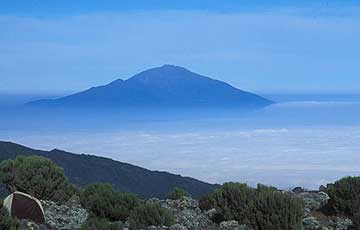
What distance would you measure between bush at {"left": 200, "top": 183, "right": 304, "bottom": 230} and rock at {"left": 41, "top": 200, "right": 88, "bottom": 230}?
273 cm

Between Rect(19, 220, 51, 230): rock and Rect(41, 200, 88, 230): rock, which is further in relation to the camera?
Rect(41, 200, 88, 230): rock

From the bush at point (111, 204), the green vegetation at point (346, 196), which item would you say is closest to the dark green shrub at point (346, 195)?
the green vegetation at point (346, 196)

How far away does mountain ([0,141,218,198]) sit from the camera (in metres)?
58.1

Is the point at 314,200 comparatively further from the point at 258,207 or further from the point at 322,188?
the point at 258,207

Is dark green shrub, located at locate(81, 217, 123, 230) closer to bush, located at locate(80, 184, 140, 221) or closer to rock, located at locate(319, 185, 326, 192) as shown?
bush, located at locate(80, 184, 140, 221)

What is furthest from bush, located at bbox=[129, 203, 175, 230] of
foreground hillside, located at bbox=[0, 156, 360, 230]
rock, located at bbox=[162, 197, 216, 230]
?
rock, located at bbox=[162, 197, 216, 230]

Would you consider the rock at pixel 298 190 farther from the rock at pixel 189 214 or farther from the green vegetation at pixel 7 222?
the green vegetation at pixel 7 222

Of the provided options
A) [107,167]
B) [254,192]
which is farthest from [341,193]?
[107,167]

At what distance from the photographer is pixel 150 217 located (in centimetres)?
1431

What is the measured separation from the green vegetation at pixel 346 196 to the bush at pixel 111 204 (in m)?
4.10

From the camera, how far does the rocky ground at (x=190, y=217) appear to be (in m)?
14.4

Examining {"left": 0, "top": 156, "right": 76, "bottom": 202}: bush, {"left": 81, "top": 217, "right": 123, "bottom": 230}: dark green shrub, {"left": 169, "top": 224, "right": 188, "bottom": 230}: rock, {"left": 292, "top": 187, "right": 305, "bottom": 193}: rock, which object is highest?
{"left": 292, "top": 187, "right": 305, "bottom": 193}: rock

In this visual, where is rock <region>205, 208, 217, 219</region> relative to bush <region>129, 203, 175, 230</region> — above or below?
above

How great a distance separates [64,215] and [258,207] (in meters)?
3.91
